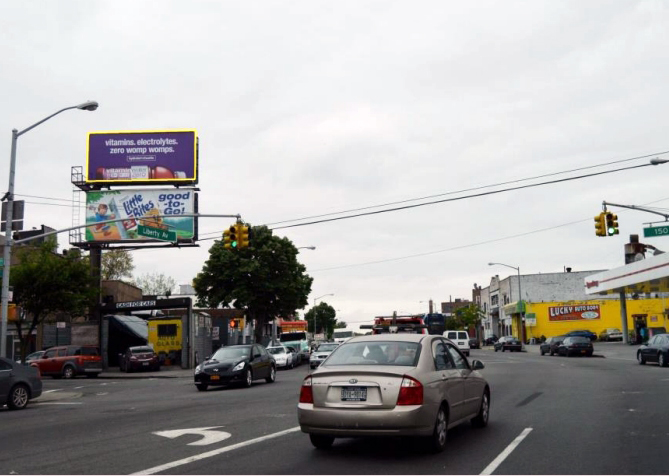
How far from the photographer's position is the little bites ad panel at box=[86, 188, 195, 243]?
147ft

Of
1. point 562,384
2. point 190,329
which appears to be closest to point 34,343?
point 190,329

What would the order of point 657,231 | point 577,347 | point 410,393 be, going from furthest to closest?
point 577,347, point 657,231, point 410,393

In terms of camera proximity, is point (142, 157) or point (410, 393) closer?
point (410, 393)

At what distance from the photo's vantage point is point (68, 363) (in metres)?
35.7

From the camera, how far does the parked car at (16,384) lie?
60.5 ft

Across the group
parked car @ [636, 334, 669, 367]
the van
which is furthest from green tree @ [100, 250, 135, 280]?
parked car @ [636, 334, 669, 367]

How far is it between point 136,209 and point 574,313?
53.4 metres

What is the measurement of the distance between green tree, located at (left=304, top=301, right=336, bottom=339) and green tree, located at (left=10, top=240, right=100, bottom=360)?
12940 centimetres

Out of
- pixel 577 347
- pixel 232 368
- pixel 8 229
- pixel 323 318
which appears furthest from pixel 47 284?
pixel 323 318

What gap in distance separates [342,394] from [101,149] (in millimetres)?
40821

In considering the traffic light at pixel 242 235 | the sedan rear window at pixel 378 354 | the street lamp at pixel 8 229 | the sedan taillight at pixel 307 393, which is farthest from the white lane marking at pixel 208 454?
the street lamp at pixel 8 229

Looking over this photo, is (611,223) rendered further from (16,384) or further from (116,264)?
(116,264)

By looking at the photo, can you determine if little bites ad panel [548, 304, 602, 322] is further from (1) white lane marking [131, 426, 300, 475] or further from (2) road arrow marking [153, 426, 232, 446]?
(1) white lane marking [131, 426, 300, 475]

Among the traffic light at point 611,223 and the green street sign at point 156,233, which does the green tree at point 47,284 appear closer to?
the green street sign at point 156,233
